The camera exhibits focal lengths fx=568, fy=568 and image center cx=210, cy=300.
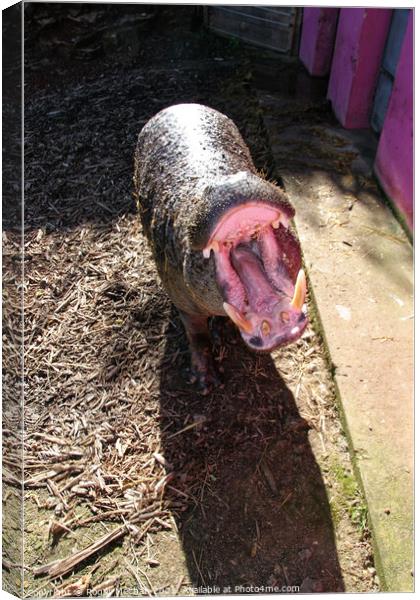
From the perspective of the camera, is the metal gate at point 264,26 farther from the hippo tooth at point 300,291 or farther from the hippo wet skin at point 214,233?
the hippo tooth at point 300,291

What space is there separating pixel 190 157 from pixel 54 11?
3.60m

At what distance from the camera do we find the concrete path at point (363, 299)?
303cm

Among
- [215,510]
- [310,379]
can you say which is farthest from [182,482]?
[310,379]

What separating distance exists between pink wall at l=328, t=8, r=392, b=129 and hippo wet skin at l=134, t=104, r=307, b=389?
235 cm

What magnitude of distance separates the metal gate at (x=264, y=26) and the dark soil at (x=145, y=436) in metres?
2.24

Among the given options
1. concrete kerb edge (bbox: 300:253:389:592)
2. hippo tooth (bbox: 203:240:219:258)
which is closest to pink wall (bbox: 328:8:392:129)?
concrete kerb edge (bbox: 300:253:389:592)

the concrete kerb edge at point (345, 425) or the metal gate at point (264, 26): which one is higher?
the metal gate at point (264, 26)

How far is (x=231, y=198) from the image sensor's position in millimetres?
2342

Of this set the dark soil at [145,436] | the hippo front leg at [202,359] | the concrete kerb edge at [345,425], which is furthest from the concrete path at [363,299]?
the hippo front leg at [202,359]

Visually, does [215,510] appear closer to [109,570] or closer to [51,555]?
[109,570]

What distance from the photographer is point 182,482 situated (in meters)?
3.20


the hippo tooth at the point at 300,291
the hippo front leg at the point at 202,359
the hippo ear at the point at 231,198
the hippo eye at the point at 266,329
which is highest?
the hippo ear at the point at 231,198

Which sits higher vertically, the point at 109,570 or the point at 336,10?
the point at 336,10

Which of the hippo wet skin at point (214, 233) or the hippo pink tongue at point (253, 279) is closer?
the hippo wet skin at point (214, 233)
